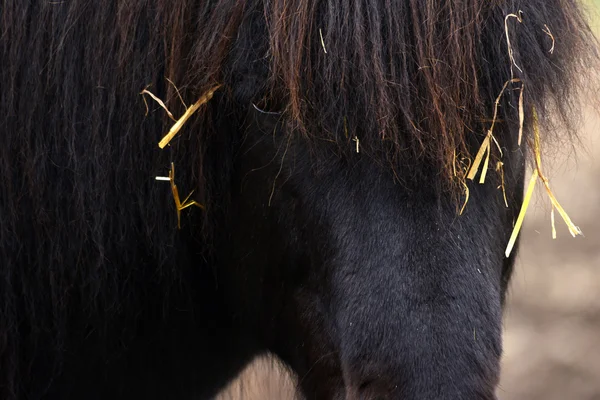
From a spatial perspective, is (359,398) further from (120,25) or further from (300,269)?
(120,25)

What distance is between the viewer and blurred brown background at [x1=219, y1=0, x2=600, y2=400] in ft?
18.5

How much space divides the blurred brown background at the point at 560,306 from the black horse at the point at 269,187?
11.5ft

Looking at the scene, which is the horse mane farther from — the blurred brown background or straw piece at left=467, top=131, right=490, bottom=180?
the blurred brown background

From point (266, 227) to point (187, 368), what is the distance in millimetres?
504

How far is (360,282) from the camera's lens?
1703 millimetres

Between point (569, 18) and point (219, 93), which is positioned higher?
point (569, 18)

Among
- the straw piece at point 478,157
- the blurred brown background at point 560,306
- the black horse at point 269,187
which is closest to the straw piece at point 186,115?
the black horse at point 269,187

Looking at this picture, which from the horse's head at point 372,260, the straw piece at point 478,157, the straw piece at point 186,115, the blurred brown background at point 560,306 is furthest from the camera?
the blurred brown background at point 560,306

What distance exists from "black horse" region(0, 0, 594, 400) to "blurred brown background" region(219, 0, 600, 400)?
138 inches

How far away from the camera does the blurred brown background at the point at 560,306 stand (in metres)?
5.64

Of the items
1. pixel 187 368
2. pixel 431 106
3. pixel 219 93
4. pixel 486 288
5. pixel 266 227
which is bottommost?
pixel 187 368

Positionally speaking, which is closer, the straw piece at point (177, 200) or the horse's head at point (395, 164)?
the horse's head at point (395, 164)

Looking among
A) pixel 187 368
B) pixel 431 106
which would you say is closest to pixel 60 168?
pixel 187 368

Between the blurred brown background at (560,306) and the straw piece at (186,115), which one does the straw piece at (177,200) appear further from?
the blurred brown background at (560,306)
